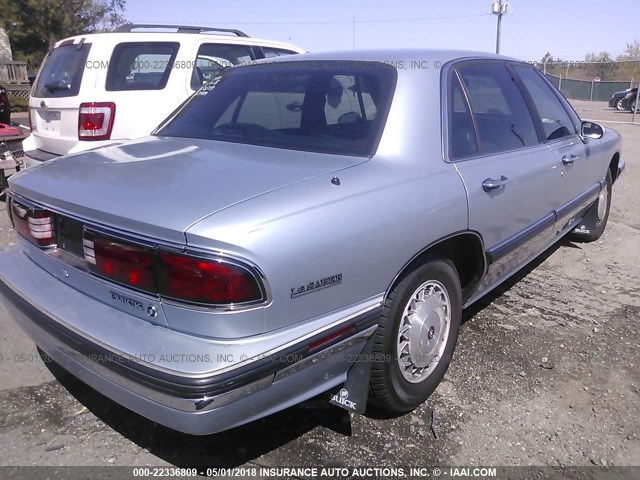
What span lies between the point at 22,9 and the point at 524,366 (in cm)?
4069

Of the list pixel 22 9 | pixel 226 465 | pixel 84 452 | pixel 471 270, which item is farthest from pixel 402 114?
pixel 22 9

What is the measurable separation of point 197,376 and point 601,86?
33.9m

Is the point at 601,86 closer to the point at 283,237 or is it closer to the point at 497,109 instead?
the point at 497,109

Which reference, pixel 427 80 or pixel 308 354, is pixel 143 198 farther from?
pixel 427 80

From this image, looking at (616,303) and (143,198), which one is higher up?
(143,198)

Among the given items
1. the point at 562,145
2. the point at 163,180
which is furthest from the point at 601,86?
the point at 163,180

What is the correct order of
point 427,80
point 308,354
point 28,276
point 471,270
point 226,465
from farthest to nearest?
point 471,270, point 427,80, point 28,276, point 226,465, point 308,354

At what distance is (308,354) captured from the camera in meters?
2.02

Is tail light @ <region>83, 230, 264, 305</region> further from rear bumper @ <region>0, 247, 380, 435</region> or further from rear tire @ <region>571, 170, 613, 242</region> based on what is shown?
rear tire @ <region>571, 170, 613, 242</region>

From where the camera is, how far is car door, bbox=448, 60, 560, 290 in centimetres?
283

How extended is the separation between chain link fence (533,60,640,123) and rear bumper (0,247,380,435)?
20625mm

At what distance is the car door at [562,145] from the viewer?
3797mm

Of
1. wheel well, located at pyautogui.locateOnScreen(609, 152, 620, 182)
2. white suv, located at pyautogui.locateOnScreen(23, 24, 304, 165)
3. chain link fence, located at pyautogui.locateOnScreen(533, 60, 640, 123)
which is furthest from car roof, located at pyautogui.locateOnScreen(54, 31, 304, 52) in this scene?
chain link fence, located at pyautogui.locateOnScreen(533, 60, 640, 123)

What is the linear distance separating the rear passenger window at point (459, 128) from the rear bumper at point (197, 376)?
101 centimetres
